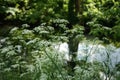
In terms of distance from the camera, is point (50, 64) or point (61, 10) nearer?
point (50, 64)

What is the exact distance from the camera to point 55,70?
350cm

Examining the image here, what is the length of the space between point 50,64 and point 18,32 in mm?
1796

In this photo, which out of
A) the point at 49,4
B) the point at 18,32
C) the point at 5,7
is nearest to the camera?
the point at 18,32

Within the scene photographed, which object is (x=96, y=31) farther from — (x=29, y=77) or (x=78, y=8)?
(x=78, y=8)

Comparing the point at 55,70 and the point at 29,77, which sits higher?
the point at 55,70

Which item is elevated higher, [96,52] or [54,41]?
[54,41]

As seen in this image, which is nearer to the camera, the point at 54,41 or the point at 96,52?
the point at 54,41

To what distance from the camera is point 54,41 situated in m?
4.13

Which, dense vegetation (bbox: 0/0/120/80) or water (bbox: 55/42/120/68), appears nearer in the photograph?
dense vegetation (bbox: 0/0/120/80)

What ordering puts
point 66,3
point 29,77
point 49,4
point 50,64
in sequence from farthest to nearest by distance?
point 66,3, point 49,4, point 29,77, point 50,64

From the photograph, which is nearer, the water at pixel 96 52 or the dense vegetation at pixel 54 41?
the dense vegetation at pixel 54 41

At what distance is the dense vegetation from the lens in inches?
139

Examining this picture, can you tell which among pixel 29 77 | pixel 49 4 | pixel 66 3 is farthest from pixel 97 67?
pixel 66 3

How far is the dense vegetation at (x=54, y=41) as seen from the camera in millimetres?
3541
